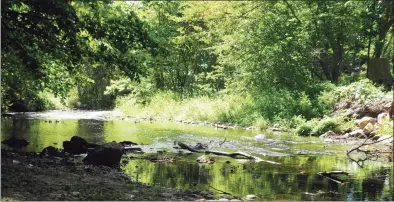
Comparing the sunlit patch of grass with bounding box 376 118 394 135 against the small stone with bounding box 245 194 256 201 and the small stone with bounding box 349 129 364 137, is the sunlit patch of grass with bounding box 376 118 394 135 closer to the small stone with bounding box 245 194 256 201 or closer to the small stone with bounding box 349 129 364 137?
the small stone with bounding box 349 129 364 137

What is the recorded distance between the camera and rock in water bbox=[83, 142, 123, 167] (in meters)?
10.3

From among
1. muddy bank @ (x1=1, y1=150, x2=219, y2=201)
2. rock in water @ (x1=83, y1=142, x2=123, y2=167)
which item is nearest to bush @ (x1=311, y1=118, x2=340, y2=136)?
rock in water @ (x1=83, y1=142, x2=123, y2=167)

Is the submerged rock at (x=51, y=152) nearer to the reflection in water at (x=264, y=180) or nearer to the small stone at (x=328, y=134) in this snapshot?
the reflection in water at (x=264, y=180)

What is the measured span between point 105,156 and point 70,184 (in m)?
2.96

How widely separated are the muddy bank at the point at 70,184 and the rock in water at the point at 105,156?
61cm

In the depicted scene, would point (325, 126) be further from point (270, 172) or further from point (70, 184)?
point (70, 184)

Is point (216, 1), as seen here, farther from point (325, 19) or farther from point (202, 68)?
point (202, 68)

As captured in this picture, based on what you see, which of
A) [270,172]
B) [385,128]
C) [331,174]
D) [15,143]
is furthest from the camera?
[385,128]

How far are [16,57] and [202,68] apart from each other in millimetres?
28171

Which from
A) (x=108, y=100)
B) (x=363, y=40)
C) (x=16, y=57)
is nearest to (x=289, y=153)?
(x=16, y=57)

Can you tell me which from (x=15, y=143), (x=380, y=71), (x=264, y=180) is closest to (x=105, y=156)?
(x=264, y=180)

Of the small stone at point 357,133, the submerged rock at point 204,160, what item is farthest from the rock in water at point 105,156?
the small stone at point 357,133

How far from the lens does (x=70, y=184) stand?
7.32 meters

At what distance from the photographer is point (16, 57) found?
9.88 m
